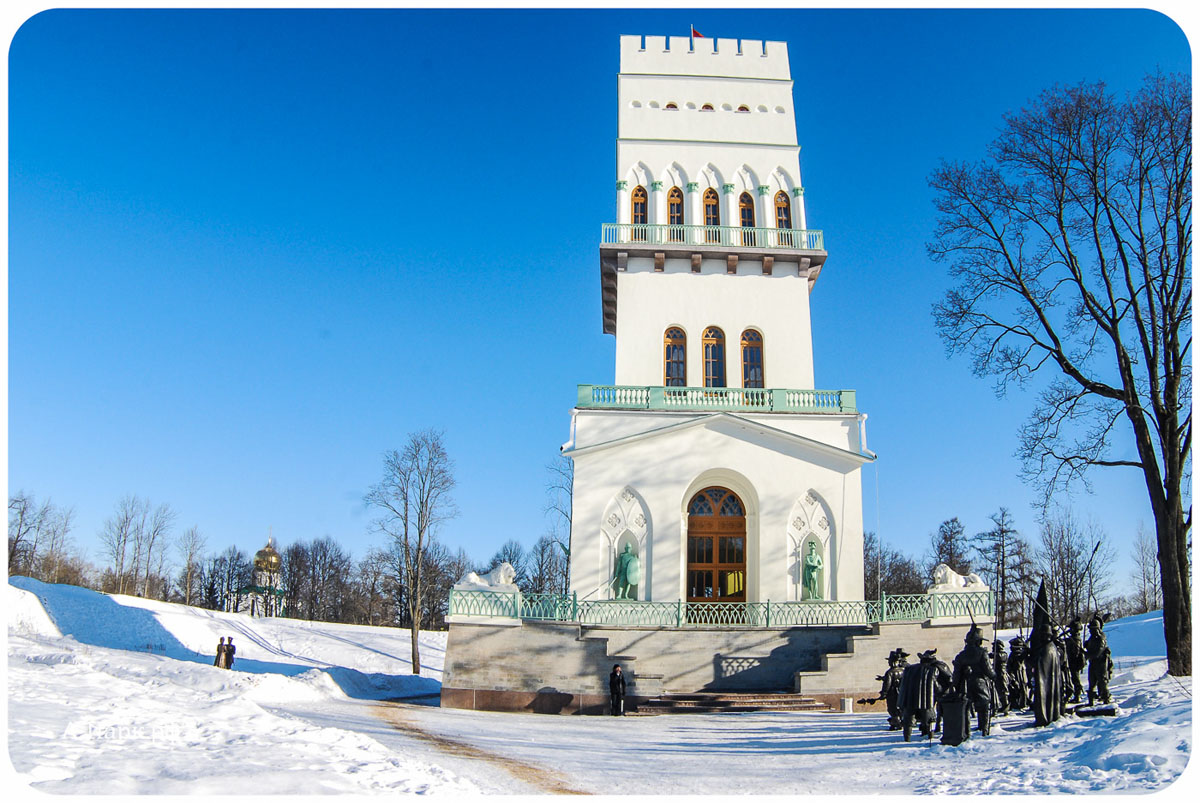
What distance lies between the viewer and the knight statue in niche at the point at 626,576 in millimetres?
22094

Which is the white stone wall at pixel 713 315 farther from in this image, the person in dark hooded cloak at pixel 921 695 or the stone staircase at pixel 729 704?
the person in dark hooded cloak at pixel 921 695

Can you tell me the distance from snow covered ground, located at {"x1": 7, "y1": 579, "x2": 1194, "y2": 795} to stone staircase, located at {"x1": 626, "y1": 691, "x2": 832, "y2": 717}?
580 millimetres

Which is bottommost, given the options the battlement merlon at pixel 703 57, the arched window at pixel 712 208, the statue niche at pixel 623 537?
the statue niche at pixel 623 537

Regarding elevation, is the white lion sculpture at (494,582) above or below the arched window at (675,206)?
below

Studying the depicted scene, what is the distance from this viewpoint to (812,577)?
22469 mm

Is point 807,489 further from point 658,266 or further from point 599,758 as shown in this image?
point 599,758

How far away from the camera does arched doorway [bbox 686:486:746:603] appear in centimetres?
2327

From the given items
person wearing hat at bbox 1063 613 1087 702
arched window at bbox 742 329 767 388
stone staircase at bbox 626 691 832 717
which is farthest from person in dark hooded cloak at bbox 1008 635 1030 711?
arched window at bbox 742 329 767 388

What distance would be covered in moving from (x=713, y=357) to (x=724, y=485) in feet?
14.1

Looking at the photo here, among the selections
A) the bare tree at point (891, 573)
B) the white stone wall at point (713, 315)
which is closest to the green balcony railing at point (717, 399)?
the white stone wall at point (713, 315)

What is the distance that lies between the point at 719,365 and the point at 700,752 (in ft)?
50.8

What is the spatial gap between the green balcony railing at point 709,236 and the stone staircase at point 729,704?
13602 mm

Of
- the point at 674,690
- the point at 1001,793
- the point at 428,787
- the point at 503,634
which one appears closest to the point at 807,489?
the point at 674,690

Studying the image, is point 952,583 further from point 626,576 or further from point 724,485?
point 626,576
